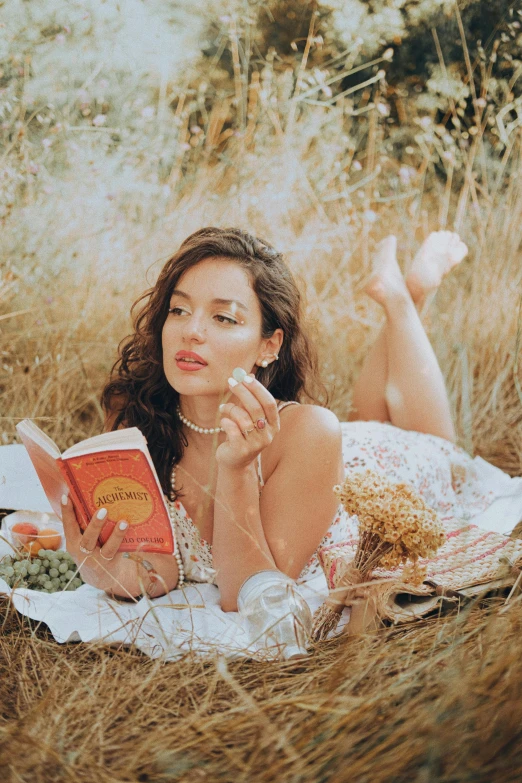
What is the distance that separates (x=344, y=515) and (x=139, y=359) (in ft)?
3.15

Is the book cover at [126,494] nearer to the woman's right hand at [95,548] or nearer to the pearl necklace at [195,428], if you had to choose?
the woman's right hand at [95,548]

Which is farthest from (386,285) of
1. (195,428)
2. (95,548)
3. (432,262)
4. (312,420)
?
(95,548)

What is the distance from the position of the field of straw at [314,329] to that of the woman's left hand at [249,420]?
1.74ft

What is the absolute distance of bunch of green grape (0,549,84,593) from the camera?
248 centimetres

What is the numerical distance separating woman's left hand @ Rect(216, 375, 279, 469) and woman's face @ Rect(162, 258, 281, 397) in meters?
0.27

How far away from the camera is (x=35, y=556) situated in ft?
8.75

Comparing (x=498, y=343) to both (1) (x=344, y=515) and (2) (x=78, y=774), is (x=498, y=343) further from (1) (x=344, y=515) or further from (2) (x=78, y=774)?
(2) (x=78, y=774)

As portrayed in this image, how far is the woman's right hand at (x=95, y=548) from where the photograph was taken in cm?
222

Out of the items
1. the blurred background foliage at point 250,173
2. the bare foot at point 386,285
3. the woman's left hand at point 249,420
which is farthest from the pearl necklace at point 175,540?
the bare foot at point 386,285

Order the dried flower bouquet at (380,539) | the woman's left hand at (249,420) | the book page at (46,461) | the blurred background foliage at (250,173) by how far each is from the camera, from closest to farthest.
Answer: the dried flower bouquet at (380,539) → the woman's left hand at (249,420) → the book page at (46,461) → the blurred background foliage at (250,173)

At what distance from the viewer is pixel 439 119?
5340 mm

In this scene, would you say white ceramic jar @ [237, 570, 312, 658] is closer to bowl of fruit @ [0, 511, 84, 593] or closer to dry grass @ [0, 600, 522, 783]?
dry grass @ [0, 600, 522, 783]

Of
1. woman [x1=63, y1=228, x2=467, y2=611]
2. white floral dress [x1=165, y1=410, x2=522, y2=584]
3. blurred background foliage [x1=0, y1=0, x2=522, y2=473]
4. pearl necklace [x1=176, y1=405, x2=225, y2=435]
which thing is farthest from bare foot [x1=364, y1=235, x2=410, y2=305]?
pearl necklace [x1=176, y1=405, x2=225, y2=435]

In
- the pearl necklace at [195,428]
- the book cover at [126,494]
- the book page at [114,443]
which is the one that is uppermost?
the book page at [114,443]
